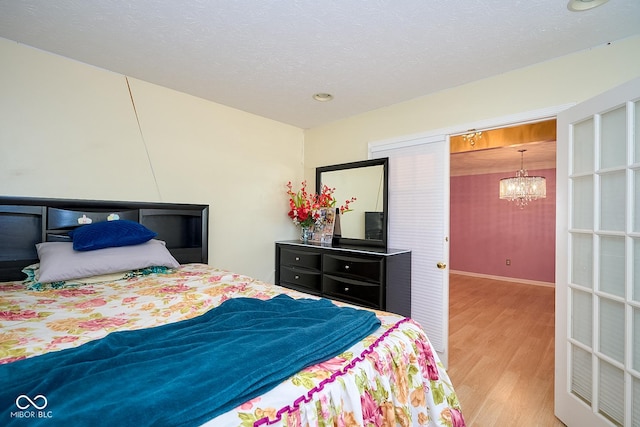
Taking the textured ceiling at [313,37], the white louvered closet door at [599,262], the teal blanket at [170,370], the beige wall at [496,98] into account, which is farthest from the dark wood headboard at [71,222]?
the white louvered closet door at [599,262]

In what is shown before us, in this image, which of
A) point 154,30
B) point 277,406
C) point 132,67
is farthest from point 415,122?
point 277,406

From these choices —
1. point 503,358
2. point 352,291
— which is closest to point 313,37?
point 352,291

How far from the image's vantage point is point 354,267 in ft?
8.59

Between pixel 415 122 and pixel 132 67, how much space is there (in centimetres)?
243

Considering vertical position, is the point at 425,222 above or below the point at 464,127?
below

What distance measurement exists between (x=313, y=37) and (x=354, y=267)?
183 cm

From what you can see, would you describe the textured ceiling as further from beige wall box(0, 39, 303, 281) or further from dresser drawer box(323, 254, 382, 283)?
dresser drawer box(323, 254, 382, 283)

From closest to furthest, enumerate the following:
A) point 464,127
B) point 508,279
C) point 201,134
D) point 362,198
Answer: point 464,127 → point 201,134 → point 362,198 → point 508,279

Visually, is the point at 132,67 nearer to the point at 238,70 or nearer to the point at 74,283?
the point at 238,70

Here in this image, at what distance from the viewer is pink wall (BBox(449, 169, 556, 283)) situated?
17.3ft

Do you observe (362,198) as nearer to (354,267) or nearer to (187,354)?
(354,267)

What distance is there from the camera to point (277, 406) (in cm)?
71

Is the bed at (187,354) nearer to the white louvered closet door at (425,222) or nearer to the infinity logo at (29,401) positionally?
the infinity logo at (29,401)

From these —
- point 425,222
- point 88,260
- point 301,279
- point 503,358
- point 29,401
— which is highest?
point 425,222
